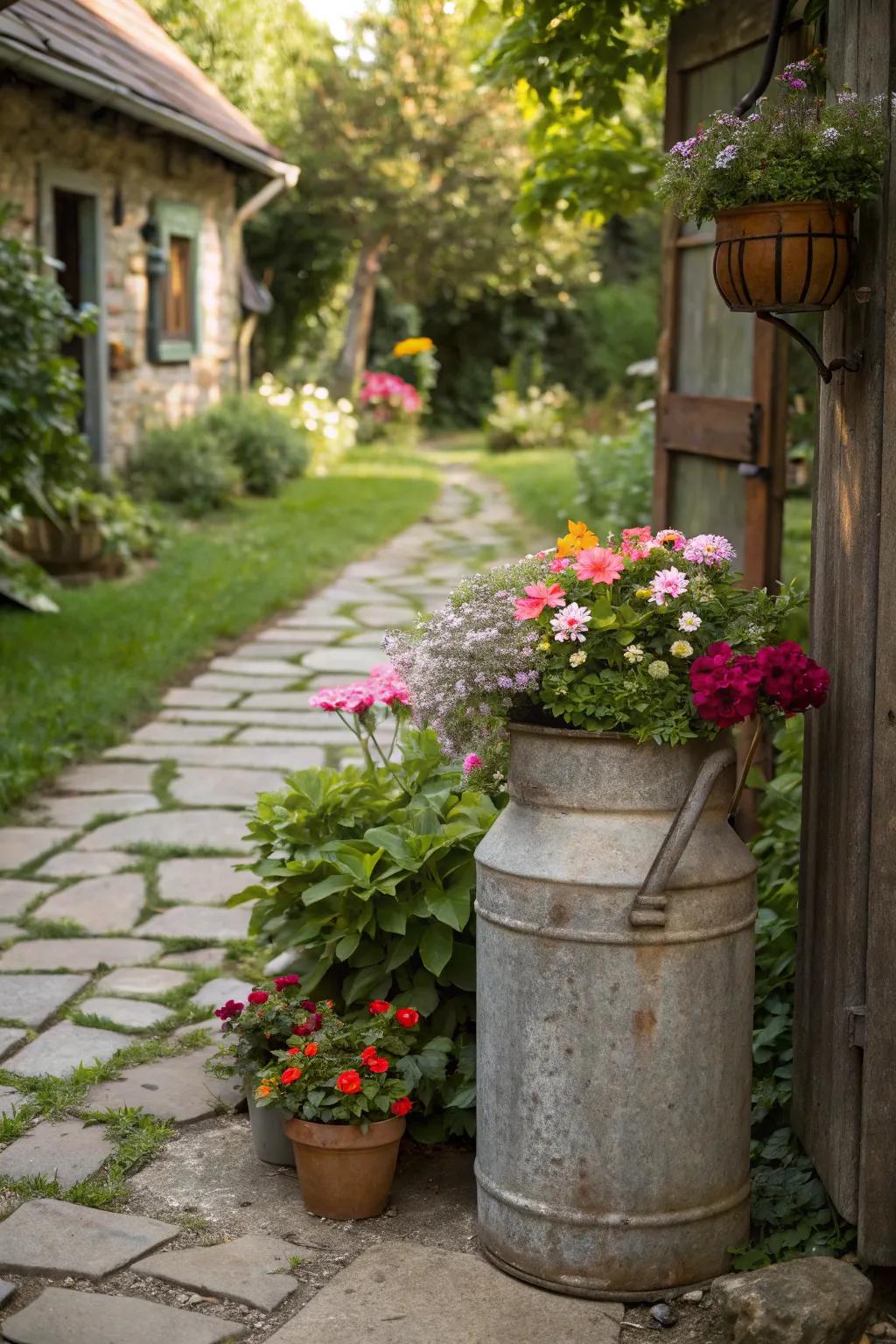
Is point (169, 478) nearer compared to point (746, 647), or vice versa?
point (746, 647)

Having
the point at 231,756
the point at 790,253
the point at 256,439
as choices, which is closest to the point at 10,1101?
the point at 790,253

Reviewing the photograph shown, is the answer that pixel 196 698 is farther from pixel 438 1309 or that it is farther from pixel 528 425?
pixel 528 425

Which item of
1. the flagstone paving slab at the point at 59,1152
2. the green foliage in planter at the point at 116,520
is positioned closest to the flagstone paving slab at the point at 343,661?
the green foliage in planter at the point at 116,520

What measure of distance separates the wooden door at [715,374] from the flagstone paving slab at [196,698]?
244cm

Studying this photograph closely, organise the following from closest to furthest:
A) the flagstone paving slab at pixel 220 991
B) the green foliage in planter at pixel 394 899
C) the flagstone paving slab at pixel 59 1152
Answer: the flagstone paving slab at pixel 59 1152 < the green foliage in planter at pixel 394 899 < the flagstone paving slab at pixel 220 991

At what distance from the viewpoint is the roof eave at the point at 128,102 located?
8484mm

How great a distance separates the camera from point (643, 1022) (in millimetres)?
2533

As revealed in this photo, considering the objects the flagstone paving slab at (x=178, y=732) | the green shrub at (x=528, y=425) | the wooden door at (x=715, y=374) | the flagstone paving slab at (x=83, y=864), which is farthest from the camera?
the green shrub at (x=528, y=425)

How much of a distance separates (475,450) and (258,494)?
26.4 ft

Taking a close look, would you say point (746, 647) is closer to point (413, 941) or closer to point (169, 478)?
point (413, 941)

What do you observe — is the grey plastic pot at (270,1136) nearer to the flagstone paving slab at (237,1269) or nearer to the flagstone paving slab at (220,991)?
the flagstone paving slab at (237,1269)

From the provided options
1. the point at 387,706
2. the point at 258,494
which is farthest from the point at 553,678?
the point at 258,494

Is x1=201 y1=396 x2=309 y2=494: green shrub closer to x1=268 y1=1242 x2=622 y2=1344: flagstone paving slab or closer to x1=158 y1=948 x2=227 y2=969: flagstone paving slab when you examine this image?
x1=158 y1=948 x2=227 y2=969: flagstone paving slab

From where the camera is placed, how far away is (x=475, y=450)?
21516mm
